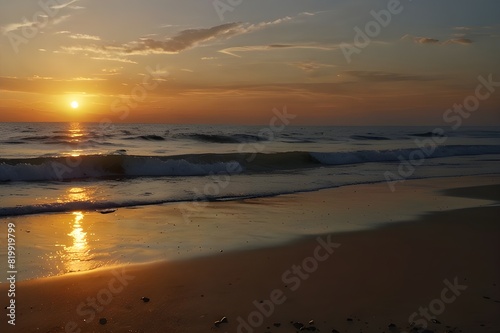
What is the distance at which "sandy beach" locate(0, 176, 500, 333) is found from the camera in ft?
16.9

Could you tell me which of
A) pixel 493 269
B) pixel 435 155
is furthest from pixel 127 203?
pixel 435 155

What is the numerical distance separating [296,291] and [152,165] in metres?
18.5

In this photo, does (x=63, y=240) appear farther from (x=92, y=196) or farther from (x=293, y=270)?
(x=92, y=196)

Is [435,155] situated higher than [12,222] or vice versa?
[12,222]

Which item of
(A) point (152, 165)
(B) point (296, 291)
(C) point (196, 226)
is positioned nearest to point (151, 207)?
(C) point (196, 226)

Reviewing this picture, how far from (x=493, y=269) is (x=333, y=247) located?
2455mm

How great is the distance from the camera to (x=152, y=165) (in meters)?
23.8

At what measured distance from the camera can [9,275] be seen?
6734 millimetres

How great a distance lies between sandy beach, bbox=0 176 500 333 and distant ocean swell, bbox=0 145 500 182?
1448 cm

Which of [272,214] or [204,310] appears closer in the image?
[204,310]

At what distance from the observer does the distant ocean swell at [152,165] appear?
20375mm

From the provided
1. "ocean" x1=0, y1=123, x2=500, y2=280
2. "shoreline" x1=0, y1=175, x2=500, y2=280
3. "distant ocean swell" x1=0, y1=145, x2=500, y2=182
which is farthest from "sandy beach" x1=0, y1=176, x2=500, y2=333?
"distant ocean swell" x1=0, y1=145, x2=500, y2=182

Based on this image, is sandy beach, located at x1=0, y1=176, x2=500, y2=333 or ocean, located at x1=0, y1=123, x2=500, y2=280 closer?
sandy beach, located at x1=0, y1=176, x2=500, y2=333

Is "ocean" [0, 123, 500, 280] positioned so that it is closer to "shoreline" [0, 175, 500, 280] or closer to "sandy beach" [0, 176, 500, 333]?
"shoreline" [0, 175, 500, 280]
